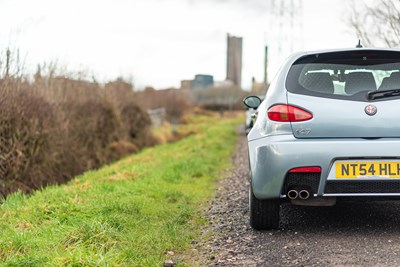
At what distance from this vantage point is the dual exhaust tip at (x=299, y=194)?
4.60 meters

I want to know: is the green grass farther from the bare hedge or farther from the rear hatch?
the rear hatch

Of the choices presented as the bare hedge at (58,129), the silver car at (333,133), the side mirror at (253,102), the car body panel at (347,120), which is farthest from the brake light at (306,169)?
the bare hedge at (58,129)

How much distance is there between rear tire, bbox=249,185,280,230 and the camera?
5.02m

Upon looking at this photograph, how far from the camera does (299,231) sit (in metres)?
5.21

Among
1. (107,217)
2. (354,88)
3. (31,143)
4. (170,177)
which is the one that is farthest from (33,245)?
(31,143)

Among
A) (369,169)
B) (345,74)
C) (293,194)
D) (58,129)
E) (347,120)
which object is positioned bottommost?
(293,194)

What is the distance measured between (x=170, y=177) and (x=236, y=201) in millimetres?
2405

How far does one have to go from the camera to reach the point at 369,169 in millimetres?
4508

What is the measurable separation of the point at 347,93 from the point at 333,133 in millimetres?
401

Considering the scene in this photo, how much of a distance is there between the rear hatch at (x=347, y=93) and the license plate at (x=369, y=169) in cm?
24

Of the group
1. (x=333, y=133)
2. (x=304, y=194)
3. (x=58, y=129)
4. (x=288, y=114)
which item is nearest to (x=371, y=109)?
(x=333, y=133)

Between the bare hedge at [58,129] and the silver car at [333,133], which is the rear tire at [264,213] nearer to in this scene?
the silver car at [333,133]

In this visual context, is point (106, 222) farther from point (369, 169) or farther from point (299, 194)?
point (369, 169)

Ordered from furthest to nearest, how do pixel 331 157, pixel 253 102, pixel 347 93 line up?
1. pixel 253 102
2. pixel 347 93
3. pixel 331 157
